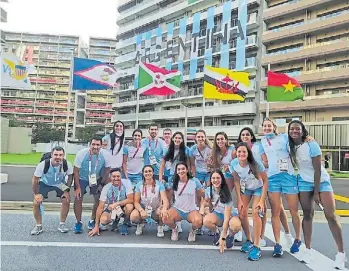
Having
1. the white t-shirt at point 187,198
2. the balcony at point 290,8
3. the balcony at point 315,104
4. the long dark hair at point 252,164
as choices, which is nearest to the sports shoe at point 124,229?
the white t-shirt at point 187,198

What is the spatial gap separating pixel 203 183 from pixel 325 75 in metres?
33.3

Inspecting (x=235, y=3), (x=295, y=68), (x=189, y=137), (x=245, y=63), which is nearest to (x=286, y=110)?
(x=295, y=68)

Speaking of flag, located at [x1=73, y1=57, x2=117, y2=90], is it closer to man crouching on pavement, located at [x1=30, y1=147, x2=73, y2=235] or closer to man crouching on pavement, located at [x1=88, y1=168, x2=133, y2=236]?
man crouching on pavement, located at [x1=30, y1=147, x2=73, y2=235]

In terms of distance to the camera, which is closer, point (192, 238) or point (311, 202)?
Result: point (311, 202)

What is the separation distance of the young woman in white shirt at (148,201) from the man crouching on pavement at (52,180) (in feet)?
3.69

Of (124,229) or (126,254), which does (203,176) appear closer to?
(124,229)

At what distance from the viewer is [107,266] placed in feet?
14.4

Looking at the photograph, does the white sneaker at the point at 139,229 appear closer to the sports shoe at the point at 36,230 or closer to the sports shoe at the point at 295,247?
the sports shoe at the point at 36,230

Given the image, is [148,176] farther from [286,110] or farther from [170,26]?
[170,26]

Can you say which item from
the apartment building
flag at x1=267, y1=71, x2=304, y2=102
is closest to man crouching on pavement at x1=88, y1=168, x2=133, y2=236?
flag at x1=267, y1=71, x2=304, y2=102

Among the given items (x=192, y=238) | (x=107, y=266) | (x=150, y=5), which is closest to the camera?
(x=107, y=266)

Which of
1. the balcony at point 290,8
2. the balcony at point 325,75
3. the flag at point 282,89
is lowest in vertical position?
the flag at point 282,89

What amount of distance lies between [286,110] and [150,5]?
32.4 metres

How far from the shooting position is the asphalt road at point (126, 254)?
14.6ft
